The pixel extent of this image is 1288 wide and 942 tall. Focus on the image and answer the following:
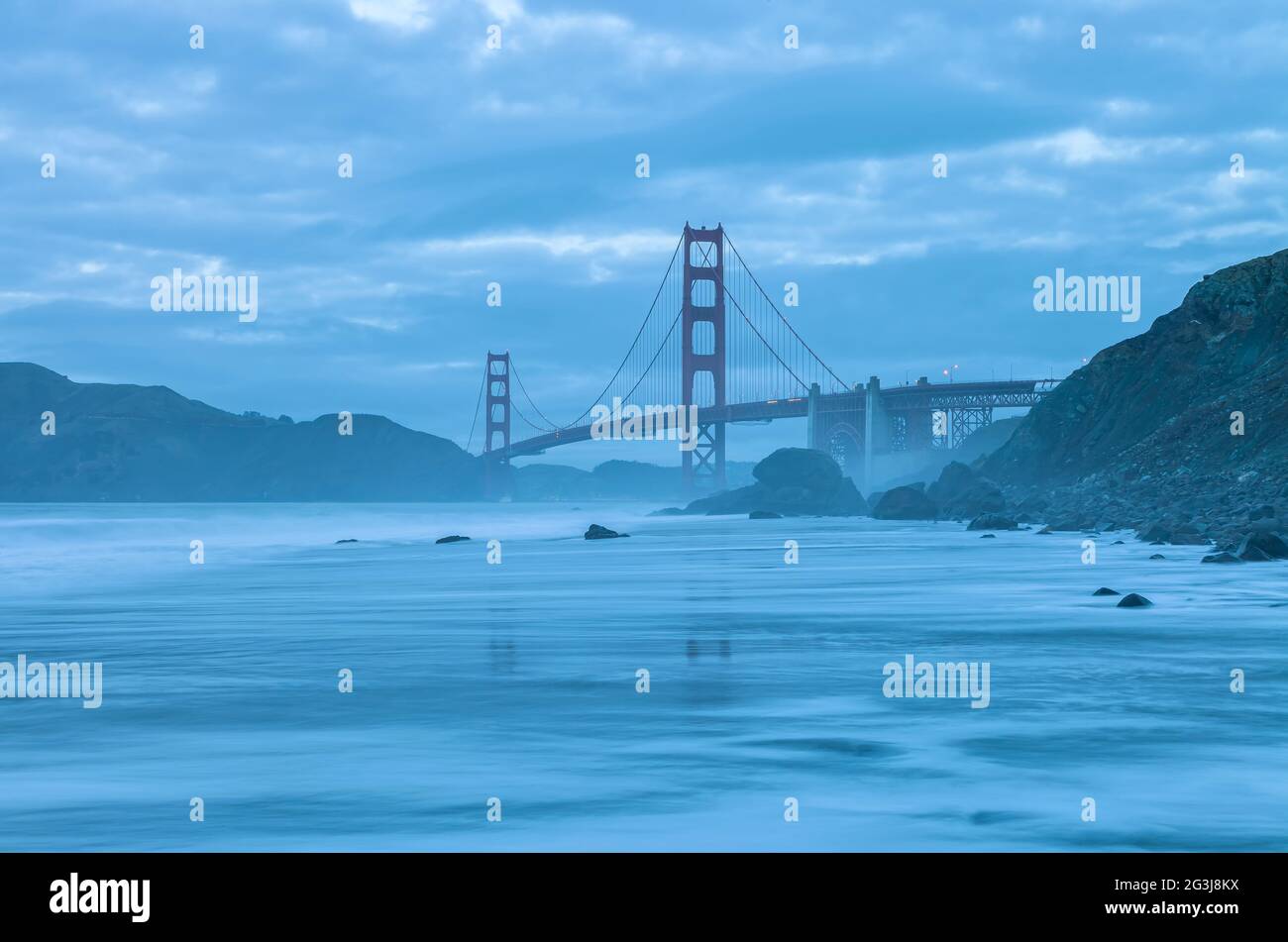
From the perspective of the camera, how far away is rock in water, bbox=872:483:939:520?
60.3m

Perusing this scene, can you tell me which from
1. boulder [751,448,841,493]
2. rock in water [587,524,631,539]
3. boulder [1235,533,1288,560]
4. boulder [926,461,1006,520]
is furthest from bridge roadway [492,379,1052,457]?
boulder [1235,533,1288,560]

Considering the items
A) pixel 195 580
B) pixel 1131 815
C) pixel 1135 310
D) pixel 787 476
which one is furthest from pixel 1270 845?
pixel 787 476

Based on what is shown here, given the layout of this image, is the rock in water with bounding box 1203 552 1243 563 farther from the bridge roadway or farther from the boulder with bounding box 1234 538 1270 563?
the bridge roadway

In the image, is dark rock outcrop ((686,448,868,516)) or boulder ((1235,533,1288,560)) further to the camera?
dark rock outcrop ((686,448,868,516))

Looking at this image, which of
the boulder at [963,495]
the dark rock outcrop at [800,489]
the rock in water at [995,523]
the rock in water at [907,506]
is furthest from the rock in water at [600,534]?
the dark rock outcrop at [800,489]

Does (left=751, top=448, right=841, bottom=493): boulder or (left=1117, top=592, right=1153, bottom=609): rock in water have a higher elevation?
(left=751, top=448, right=841, bottom=493): boulder

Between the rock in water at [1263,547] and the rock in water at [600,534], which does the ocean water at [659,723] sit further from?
the rock in water at [600,534]

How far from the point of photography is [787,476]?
77.1 metres

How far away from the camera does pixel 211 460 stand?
173 m

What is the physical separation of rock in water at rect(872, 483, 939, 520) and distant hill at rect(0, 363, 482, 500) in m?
95.8

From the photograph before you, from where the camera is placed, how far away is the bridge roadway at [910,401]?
81.6 m

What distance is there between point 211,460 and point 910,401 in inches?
4385
